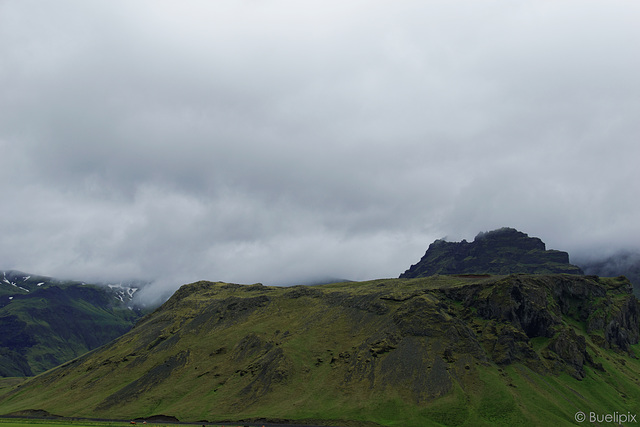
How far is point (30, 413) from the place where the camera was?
19988 cm

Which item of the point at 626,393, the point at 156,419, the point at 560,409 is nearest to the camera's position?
the point at 560,409

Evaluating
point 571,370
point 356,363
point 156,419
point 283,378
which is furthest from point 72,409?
point 571,370

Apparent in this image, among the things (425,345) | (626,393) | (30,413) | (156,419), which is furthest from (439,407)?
(30,413)

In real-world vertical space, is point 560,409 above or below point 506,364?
below

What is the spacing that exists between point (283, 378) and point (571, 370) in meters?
117

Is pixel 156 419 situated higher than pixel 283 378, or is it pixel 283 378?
pixel 283 378

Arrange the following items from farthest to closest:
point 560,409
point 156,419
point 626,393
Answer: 1. point 626,393
2. point 156,419
3. point 560,409

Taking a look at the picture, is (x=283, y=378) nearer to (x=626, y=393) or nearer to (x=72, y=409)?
(x=72, y=409)

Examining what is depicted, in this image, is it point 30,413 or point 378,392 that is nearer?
point 378,392

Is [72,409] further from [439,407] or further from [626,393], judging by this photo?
[626,393]

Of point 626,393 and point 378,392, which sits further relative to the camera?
point 626,393

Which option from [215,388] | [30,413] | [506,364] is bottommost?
[30,413]

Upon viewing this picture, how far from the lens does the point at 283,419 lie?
166 m

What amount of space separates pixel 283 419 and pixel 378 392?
3679 centimetres
